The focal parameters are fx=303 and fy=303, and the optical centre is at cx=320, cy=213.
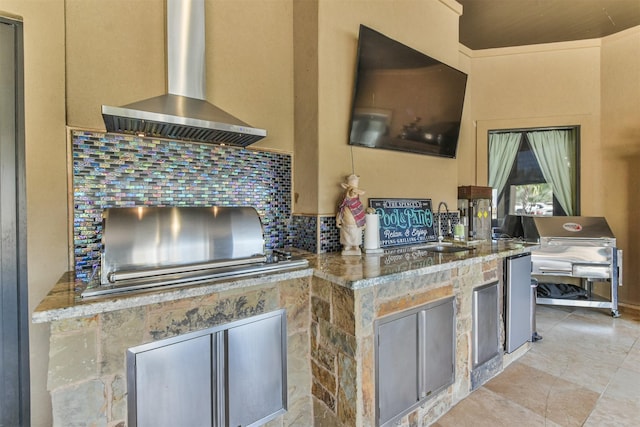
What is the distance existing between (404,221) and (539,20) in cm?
306

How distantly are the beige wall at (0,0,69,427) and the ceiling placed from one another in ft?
11.7

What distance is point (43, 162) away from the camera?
1571mm

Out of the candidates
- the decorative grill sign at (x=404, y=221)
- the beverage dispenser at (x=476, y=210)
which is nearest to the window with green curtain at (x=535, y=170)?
the beverage dispenser at (x=476, y=210)

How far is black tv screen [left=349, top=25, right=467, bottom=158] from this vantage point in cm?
235

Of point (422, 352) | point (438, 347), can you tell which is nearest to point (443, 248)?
point (438, 347)

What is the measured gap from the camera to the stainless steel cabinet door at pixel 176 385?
1334mm

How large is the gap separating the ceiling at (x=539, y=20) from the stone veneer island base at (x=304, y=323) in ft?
9.32

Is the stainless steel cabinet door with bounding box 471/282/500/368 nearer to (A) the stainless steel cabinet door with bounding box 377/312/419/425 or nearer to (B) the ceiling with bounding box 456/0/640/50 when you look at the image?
(A) the stainless steel cabinet door with bounding box 377/312/419/425

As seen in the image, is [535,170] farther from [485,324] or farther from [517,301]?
[485,324]

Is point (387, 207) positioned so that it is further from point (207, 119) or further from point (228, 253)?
point (207, 119)

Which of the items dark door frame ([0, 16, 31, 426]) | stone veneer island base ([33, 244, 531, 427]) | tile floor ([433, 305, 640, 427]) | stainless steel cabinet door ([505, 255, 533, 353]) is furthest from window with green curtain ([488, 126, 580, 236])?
dark door frame ([0, 16, 31, 426])

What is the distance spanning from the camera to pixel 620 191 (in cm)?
386

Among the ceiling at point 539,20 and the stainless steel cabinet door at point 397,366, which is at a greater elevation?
the ceiling at point 539,20

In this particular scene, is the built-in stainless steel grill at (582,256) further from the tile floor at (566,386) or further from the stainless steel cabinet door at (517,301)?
the stainless steel cabinet door at (517,301)
